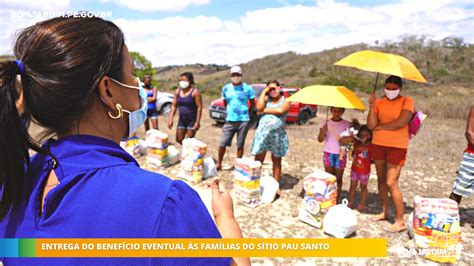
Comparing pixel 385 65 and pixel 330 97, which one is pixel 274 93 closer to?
pixel 330 97

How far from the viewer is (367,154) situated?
3.91m

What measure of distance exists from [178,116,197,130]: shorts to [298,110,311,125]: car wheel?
583cm

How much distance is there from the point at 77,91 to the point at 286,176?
4.83 metres

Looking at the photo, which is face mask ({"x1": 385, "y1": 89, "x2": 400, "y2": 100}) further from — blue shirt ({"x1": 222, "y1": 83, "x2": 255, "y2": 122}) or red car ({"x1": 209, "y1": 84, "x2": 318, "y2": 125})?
red car ({"x1": 209, "y1": 84, "x2": 318, "y2": 125})

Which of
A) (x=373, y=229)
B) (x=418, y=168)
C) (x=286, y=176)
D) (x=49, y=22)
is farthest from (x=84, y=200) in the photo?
(x=418, y=168)

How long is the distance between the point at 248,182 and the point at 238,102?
58.3 inches

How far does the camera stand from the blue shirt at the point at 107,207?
0.75 m

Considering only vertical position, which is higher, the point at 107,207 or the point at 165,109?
the point at 107,207

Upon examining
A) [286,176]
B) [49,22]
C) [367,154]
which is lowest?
[286,176]

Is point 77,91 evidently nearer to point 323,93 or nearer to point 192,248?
point 192,248

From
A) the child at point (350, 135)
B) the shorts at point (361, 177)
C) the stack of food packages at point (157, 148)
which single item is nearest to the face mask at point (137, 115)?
the child at point (350, 135)

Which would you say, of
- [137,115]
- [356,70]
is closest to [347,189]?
[137,115]

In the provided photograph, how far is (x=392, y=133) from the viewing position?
348 centimetres

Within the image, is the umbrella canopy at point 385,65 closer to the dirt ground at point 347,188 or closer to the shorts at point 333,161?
the shorts at point 333,161
